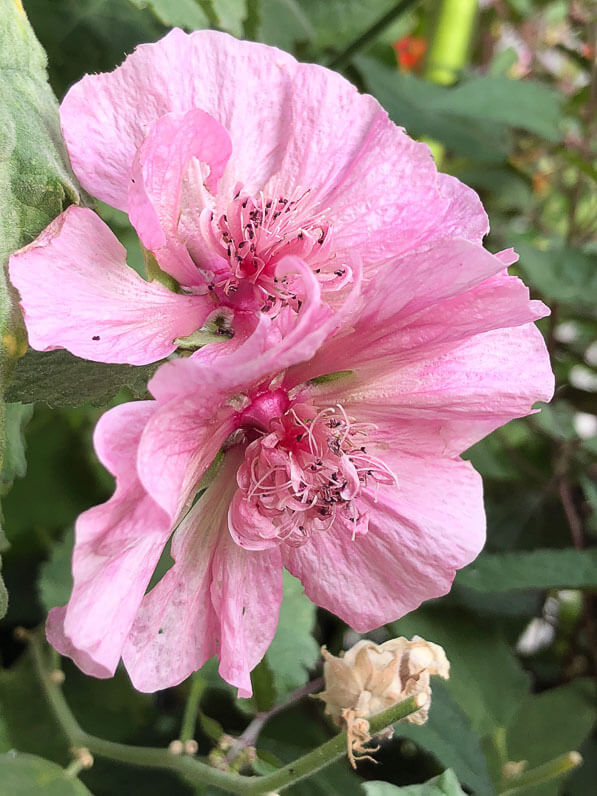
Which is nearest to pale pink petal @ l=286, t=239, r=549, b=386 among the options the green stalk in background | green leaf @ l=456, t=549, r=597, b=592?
green leaf @ l=456, t=549, r=597, b=592

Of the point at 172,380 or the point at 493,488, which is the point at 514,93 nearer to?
the point at 493,488

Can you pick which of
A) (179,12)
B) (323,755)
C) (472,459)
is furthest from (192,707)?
(179,12)

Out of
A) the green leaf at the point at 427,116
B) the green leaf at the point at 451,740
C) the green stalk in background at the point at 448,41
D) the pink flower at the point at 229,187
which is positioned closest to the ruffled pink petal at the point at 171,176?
the pink flower at the point at 229,187

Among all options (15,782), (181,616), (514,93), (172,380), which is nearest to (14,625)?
(15,782)

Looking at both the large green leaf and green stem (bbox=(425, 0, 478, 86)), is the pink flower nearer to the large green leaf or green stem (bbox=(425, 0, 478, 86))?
the large green leaf

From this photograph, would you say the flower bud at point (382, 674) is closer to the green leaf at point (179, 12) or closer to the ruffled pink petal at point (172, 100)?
the ruffled pink petal at point (172, 100)

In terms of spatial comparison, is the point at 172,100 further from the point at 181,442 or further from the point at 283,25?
the point at 283,25
